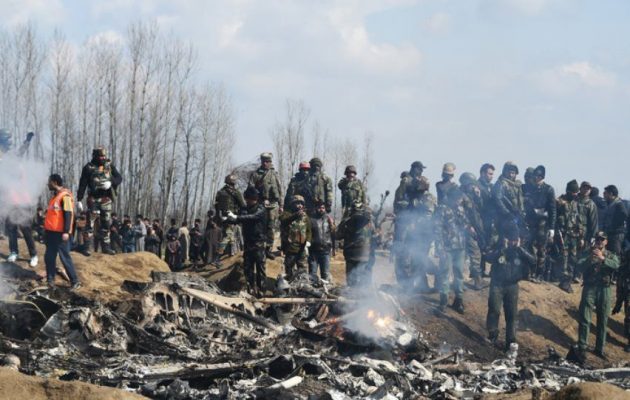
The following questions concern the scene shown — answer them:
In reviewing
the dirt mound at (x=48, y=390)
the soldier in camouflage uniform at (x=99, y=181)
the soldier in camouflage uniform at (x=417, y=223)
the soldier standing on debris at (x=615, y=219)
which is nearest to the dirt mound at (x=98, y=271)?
the soldier in camouflage uniform at (x=99, y=181)

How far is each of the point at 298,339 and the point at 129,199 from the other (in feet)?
115

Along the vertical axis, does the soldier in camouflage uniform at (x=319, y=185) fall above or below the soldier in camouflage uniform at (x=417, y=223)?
above

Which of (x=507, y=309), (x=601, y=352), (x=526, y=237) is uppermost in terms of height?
(x=526, y=237)

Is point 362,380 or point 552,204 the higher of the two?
point 552,204

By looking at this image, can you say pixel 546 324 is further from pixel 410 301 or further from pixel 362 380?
pixel 362 380

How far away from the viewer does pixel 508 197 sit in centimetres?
1423

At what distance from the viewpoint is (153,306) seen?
10492 millimetres

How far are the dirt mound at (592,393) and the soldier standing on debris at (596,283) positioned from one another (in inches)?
252

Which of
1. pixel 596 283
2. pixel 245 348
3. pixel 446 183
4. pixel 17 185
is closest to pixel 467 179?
pixel 446 183

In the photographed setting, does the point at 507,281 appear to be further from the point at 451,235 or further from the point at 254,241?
the point at 254,241

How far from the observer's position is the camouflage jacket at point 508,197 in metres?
13.9

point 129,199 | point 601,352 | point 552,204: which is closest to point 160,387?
point 601,352

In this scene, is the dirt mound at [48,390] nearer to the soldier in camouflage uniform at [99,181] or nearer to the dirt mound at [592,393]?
the dirt mound at [592,393]

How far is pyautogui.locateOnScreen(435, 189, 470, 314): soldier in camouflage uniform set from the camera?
1370 cm
